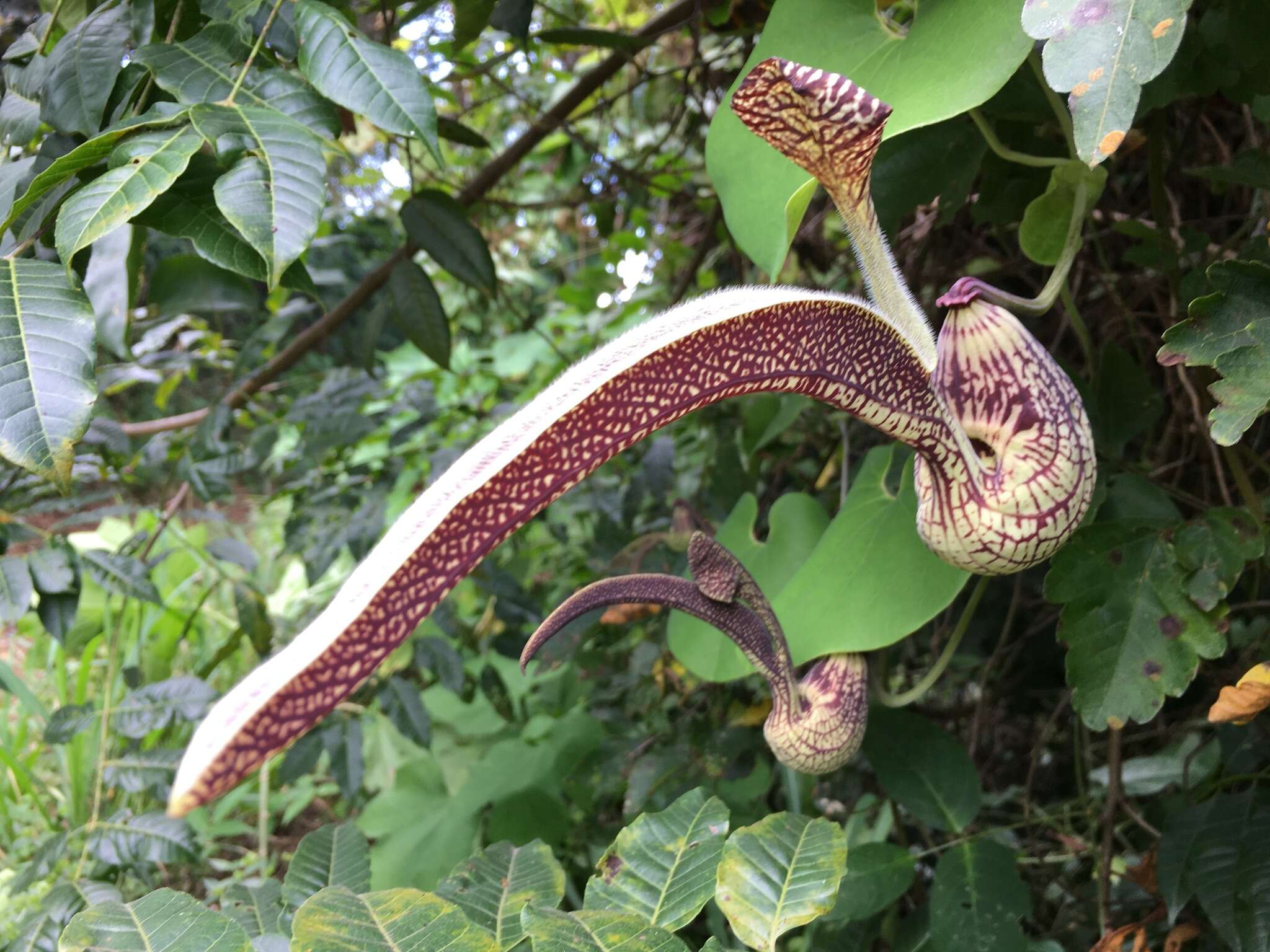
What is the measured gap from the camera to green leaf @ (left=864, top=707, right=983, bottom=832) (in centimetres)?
82

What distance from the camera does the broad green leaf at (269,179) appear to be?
53 centimetres

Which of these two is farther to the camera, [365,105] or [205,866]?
[205,866]

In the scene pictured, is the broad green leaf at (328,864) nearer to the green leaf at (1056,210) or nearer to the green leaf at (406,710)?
the green leaf at (406,710)

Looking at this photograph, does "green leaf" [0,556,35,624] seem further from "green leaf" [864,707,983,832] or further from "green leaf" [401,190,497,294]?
"green leaf" [864,707,983,832]

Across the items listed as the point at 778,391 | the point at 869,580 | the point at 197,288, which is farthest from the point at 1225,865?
the point at 197,288

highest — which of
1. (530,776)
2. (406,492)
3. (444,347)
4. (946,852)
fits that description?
(444,347)

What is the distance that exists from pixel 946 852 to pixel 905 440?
19.1 inches

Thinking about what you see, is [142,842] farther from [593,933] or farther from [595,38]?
[595,38]

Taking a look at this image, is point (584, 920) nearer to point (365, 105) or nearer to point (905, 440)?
point (905, 440)

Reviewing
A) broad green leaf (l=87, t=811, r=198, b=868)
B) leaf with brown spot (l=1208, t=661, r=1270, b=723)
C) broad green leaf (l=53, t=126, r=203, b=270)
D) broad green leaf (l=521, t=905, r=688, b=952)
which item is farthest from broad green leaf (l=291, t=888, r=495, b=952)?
broad green leaf (l=87, t=811, r=198, b=868)

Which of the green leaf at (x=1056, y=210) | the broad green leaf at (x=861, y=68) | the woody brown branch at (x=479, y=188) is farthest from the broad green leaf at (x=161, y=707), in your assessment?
the green leaf at (x=1056, y=210)

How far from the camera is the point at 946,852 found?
0.79 meters

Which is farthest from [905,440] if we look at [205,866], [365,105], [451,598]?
[205,866]

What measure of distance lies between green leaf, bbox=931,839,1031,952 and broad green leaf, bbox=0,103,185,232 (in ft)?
2.80
